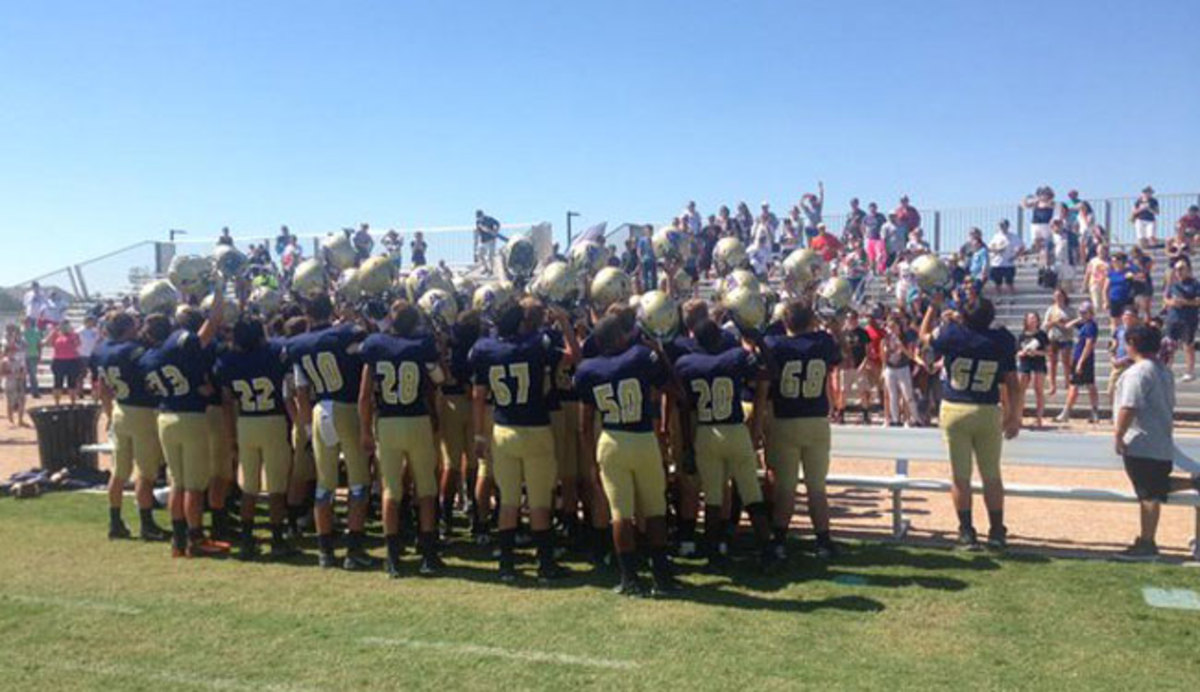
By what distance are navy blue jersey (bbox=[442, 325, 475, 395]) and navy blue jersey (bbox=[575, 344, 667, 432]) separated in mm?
1784

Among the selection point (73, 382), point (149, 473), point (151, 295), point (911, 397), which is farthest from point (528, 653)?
point (73, 382)

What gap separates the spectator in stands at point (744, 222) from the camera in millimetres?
22766

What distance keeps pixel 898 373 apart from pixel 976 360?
7506 millimetres

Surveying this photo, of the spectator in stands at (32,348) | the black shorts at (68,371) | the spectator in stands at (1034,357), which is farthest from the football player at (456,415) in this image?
the spectator in stands at (32,348)

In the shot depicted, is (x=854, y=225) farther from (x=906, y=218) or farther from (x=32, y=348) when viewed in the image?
(x=32, y=348)

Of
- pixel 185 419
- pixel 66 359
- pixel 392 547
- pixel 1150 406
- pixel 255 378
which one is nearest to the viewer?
pixel 1150 406

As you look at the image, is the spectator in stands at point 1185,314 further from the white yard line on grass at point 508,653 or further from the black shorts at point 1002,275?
the white yard line on grass at point 508,653

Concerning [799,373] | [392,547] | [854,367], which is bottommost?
[392,547]

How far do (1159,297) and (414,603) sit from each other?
690 inches

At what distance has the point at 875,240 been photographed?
22.2 meters

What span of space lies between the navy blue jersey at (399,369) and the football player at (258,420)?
1.20 meters

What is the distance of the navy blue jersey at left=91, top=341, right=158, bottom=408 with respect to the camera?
26.9ft

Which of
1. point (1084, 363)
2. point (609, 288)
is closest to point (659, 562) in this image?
point (609, 288)

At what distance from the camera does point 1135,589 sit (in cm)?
628
